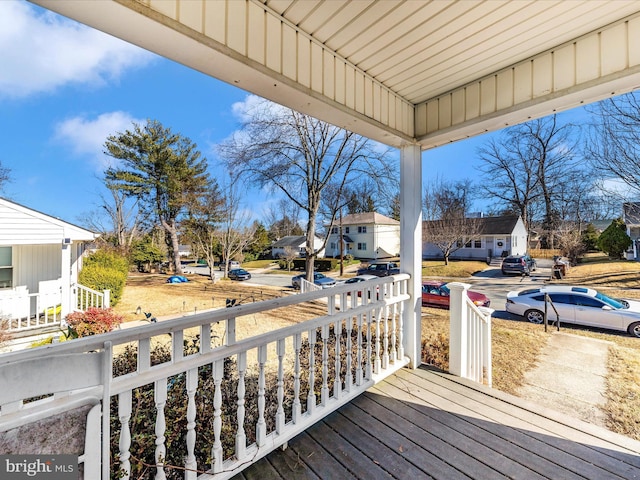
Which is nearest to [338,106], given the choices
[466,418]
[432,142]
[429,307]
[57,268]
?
[432,142]

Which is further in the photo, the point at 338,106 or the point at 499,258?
the point at 499,258

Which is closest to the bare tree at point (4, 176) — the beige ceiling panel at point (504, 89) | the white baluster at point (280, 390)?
the white baluster at point (280, 390)

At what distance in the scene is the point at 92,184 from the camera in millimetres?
6145

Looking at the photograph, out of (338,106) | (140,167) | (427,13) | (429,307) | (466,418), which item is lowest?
(429,307)

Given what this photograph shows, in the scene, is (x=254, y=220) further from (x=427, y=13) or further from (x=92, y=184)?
(x=427, y=13)

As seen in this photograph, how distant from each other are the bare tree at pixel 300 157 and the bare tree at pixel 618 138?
4.29 metres

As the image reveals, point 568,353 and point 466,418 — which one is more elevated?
point 466,418

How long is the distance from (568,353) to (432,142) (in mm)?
4142

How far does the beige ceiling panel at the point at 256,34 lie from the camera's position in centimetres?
121

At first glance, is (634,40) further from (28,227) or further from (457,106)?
(28,227)

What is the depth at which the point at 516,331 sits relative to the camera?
504 centimetres

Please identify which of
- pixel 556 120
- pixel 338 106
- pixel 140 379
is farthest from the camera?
pixel 556 120

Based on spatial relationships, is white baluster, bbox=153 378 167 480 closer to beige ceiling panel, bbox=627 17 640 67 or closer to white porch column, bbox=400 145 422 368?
white porch column, bbox=400 145 422 368

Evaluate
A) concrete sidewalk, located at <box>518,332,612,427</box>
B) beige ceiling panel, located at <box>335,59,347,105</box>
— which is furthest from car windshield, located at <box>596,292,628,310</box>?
beige ceiling panel, located at <box>335,59,347,105</box>
